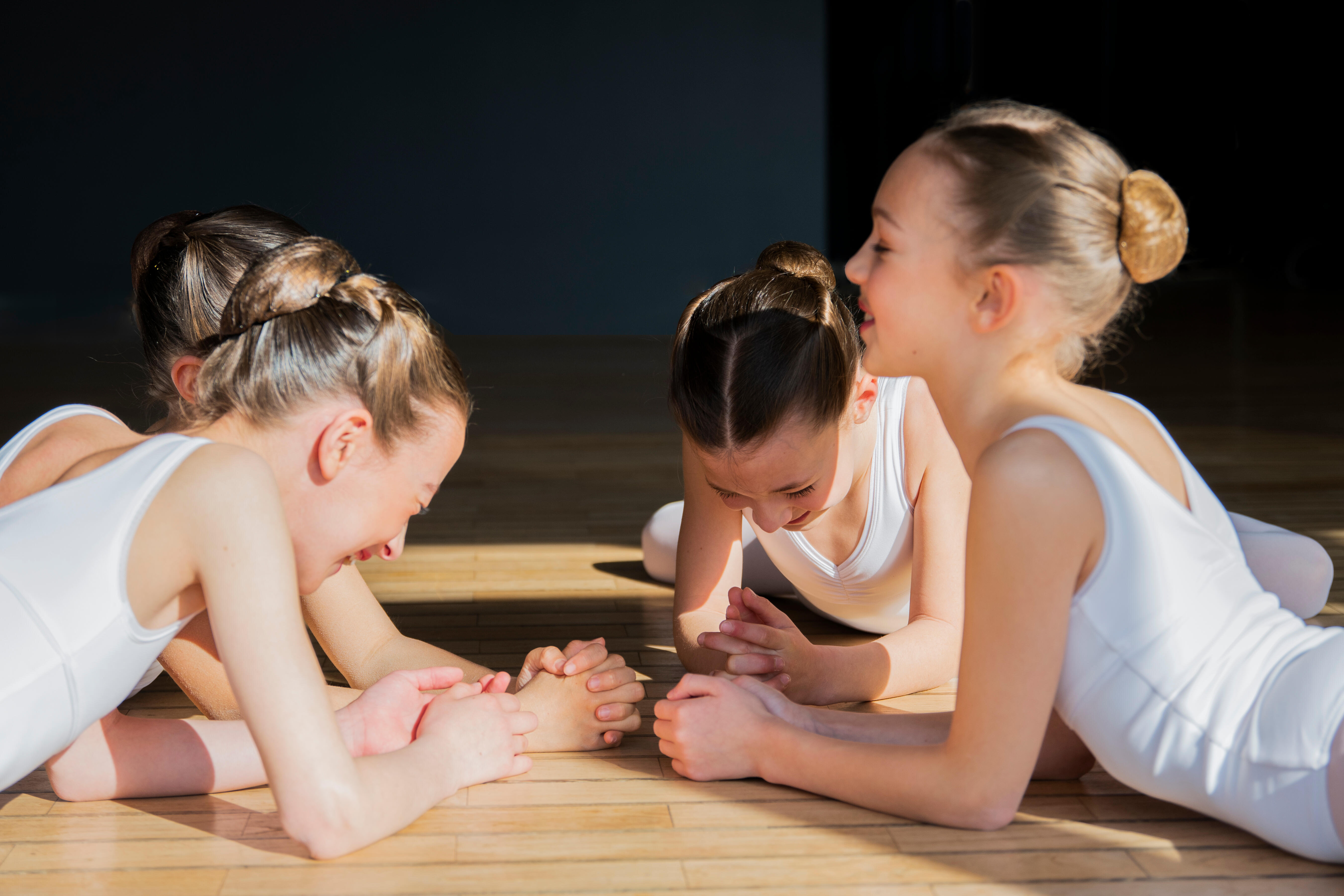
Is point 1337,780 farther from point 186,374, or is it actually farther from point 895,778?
point 186,374

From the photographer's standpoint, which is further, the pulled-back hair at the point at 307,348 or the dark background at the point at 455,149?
the dark background at the point at 455,149

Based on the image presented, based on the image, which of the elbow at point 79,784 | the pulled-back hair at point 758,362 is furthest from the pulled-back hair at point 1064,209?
the elbow at point 79,784

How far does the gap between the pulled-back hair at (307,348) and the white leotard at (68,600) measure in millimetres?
116

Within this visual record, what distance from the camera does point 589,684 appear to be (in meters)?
1.75

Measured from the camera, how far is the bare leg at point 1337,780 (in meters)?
1.25

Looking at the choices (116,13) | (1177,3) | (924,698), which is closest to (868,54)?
(1177,3)

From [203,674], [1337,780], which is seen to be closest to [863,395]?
[1337,780]

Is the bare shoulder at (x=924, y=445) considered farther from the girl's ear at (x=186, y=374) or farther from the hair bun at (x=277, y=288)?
the girl's ear at (x=186, y=374)

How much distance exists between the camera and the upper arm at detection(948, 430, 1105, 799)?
127 cm

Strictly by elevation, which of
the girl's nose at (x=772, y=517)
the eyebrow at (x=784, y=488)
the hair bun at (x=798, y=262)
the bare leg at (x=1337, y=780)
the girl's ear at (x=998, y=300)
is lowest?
the bare leg at (x=1337, y=780)

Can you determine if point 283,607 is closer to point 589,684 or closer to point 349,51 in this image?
point 589,684

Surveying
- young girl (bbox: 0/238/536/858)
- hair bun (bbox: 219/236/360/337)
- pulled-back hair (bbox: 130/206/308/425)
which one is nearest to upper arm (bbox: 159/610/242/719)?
young girl (bbox: 0/238/536/858)

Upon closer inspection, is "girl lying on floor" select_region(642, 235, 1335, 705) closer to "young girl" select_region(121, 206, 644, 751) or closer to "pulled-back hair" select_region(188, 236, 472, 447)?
"young girl" select_region(121, 206, 644, 751)

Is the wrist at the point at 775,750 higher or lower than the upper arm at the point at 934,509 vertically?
lower
